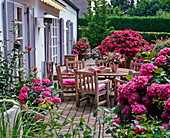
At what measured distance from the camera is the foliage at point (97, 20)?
61.7ft

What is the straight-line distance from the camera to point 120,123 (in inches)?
101

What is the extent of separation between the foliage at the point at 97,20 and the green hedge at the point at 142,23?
7.67 meters

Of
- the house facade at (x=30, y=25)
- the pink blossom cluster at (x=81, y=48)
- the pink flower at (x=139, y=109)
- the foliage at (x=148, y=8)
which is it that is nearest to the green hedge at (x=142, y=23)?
the pink blossom cluster at (x=81, y=48)

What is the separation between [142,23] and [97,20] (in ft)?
31.6

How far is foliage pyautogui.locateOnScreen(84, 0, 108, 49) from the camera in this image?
1880cm

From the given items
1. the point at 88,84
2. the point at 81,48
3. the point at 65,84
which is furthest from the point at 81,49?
the point at 88,84

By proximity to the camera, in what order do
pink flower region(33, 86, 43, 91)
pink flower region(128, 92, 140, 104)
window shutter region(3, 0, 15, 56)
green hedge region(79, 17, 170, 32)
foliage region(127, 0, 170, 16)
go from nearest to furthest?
pink flower region(128, 92, 140, 104)
pink flower region(33, 86, 43, 91)
window shutter region(3, 0, 15, 56)
green hedge region(79, 17, 170, 32)
foliage region(127, 0, 170, 16)

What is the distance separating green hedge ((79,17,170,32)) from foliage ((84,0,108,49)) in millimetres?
7668

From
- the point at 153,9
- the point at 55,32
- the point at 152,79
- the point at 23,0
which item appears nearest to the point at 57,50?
the point at 55,32

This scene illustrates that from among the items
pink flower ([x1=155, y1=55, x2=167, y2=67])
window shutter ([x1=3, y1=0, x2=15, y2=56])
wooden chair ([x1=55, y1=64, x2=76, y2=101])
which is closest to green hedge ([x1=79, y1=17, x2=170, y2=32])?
wooden chair ([x1=55, y1=64, x2=76, y2=101])

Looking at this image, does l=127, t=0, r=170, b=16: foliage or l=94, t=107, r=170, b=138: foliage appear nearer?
l=94, t=107, r=170, b=138: foliage

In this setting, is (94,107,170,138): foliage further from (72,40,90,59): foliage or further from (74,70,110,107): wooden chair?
(72,40,90,59): foliage

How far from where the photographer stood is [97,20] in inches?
743

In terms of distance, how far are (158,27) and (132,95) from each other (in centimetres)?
2571
